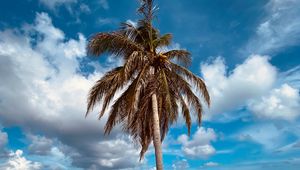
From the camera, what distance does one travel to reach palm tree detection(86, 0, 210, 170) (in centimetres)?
1881

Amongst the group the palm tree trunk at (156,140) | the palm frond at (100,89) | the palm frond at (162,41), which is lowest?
the palm tree trunk at (156,140)

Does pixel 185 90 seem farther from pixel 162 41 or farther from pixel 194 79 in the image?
pixel 162 41

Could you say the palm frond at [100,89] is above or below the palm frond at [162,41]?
below

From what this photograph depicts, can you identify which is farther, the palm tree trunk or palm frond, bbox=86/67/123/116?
palm frond, bbox=86/67/123/116

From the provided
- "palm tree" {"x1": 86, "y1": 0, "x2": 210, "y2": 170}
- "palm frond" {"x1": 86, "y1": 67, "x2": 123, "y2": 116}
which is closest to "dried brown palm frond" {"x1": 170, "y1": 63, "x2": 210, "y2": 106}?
"palm tree" {"x1": 86, "y1": 0, "x2": 210, "y2": 170}

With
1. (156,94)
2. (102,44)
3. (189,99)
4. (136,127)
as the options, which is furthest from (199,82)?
(102,44)

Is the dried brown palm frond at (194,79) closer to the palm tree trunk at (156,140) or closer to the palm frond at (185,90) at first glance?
the palm frond at (185,90)

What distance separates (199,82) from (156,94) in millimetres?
3243

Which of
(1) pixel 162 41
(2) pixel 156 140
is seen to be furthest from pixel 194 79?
(2) pixel 156 140

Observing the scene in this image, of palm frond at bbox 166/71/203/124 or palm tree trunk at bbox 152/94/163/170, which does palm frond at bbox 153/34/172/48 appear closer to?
palm frond at bbox 166/71/203/124

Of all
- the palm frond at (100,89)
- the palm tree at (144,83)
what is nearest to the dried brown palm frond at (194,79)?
the palm tree at (144,83)

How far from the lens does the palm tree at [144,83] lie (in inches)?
741

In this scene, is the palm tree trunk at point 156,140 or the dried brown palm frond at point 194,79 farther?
the dried brown palm frond at point 194,79

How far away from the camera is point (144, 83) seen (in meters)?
19.4
